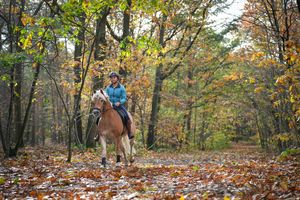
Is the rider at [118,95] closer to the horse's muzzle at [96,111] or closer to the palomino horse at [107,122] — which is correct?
the palomino horse at [107,122]

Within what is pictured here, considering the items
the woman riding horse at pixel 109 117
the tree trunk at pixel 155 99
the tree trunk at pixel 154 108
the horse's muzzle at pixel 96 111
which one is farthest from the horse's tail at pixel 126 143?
the tree trunk at pixel 154 108

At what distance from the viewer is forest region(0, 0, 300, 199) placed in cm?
792

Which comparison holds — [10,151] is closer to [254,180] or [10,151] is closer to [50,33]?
[50,33]

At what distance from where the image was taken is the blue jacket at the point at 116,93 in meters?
12.1

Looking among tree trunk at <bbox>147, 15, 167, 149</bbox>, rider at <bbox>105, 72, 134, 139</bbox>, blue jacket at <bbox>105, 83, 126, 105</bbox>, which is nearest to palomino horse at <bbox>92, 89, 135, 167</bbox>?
rider at <bbox>105, 72, 134, 139</bbox>

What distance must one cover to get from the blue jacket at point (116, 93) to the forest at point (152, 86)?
111cm

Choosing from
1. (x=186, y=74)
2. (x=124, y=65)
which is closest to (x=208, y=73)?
(x=186, y=74)

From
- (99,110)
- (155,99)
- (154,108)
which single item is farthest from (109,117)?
(155,99)

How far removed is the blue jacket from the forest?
1.11 metres

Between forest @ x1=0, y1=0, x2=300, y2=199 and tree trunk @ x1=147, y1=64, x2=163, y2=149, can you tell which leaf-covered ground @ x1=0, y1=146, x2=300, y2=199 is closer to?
forest @ x1=0, y1=0, x2=300, y2=199

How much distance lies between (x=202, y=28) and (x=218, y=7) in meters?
2.77

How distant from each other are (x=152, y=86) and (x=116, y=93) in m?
15.4

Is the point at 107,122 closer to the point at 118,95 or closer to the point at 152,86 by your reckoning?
the point at 118,95

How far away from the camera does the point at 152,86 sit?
27.5 metres
